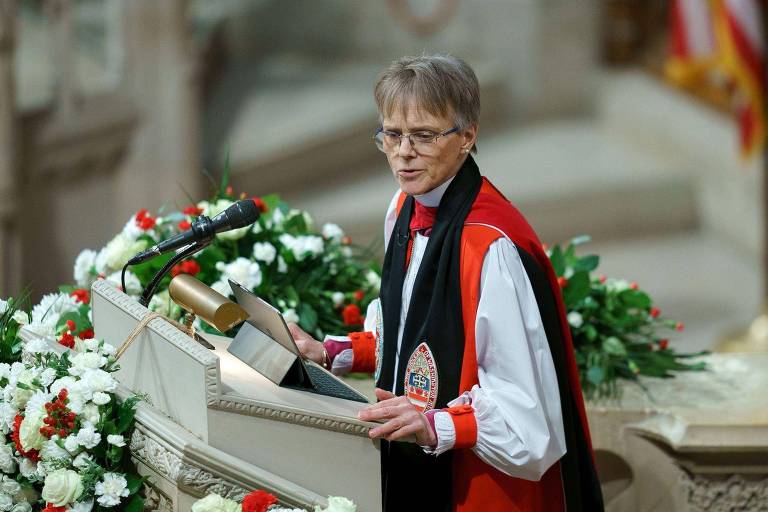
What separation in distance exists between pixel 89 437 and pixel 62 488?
0.10 meters

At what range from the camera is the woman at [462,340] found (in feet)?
8.11

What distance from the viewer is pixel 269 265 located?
3801 mm

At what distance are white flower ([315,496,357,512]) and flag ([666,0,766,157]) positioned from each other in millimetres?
5760

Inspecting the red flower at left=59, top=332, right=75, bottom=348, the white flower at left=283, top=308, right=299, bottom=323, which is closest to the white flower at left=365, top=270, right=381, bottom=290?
the white flower at left=283, top=308, right=299, bottom=323

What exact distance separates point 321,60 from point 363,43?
1.18 ft

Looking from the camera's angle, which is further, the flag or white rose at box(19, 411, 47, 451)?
the flag

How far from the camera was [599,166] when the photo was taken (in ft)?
31.0

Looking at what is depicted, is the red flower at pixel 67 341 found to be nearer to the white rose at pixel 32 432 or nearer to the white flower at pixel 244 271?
the white rose at pixel 32 432

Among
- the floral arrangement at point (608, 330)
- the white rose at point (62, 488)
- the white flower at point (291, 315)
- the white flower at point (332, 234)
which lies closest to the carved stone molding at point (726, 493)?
the floral arrangement at point (608, 330)

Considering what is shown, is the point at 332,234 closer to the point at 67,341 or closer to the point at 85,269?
the point at 85,269

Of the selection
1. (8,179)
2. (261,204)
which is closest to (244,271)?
(261,204)

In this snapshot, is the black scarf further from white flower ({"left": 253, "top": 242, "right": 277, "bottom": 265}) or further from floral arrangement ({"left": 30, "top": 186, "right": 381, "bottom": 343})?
white flower ({"left": 253, "top": 242, "right": 277, "bottom": 265})

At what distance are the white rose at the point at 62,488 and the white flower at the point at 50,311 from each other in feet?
1.37

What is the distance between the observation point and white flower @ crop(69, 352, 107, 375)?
252 centimetres
